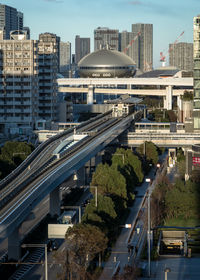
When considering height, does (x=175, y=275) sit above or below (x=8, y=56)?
below

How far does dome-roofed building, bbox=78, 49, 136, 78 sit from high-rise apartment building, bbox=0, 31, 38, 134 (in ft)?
245

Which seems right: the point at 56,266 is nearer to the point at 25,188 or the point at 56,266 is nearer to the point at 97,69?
the point at 25,188

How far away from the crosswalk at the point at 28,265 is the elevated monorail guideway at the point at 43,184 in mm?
2874

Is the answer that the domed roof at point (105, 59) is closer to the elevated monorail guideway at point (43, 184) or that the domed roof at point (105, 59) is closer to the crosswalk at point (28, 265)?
the elevated monorail guideway at point (43, 184)

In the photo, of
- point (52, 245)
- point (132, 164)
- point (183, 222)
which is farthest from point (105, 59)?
point (52, 245)

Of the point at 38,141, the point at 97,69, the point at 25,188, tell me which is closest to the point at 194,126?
the point at 38,141

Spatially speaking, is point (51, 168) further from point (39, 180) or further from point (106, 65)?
point (106, 65)

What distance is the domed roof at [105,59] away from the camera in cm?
18325

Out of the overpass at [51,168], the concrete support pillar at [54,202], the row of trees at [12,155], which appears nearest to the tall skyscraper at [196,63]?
the overpass at [51,168]

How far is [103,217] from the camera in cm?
4525

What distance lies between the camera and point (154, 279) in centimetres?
3872

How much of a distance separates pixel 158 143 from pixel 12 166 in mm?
33000

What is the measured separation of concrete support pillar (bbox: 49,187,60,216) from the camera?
5231 centimetres

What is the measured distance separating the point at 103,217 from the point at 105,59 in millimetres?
141933
